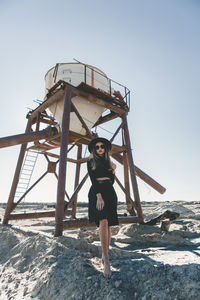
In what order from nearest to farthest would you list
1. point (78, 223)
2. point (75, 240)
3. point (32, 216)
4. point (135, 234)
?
point (75, 240) → point (78, 223) → point (135, 234) → point (32, 216)

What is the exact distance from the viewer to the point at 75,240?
161 inches

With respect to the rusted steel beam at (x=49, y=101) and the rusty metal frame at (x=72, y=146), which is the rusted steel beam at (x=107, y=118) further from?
the rusted steel beam at (x=49, y=101)

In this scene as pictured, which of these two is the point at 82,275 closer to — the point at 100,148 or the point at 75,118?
the point at 100,148

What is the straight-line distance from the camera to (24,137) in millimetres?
6410

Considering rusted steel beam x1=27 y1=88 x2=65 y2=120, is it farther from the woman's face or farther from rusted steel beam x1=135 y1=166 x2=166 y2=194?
rusted steel beam x1=135 y1=166 x2=166 y2=194

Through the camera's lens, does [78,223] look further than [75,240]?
Yes

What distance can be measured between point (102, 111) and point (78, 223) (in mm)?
4881

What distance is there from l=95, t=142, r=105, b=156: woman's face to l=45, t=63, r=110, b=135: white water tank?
4.69 metres

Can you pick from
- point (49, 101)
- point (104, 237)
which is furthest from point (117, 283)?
point (49, 101)

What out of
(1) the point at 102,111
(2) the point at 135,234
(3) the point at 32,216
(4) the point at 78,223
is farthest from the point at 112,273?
(1) the point at 102,111

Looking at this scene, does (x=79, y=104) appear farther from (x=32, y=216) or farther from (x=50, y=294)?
(x=50, y=294)

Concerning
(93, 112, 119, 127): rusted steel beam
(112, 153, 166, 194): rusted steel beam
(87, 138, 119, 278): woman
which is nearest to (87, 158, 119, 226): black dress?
(87, 138, 119, 278): woman

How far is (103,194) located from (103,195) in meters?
0.01

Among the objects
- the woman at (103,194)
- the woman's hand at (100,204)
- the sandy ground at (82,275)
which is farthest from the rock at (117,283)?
the woman's hand at (100,204)
